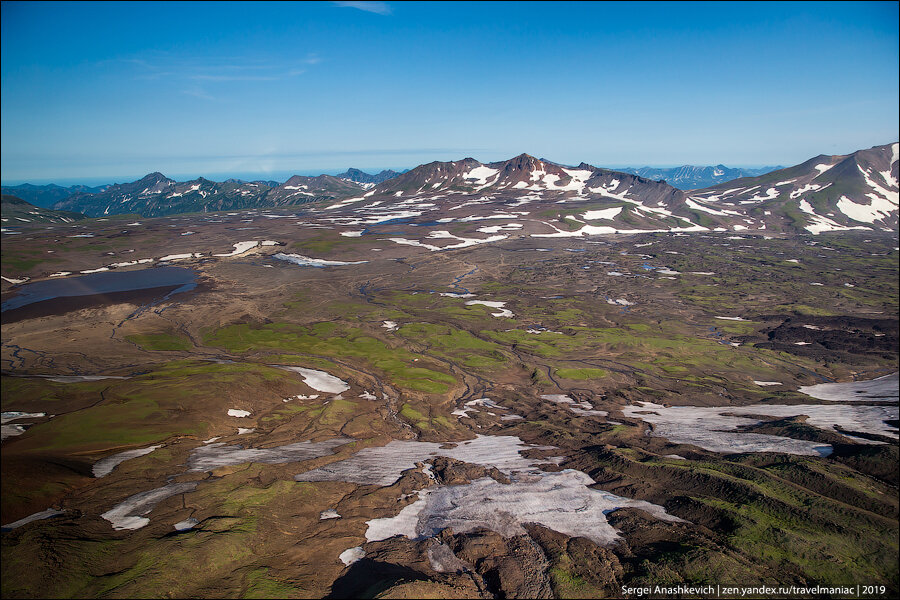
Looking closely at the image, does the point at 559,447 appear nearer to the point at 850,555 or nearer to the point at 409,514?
the point at 409,514

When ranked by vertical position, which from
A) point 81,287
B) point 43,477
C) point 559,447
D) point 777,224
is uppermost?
point 777,224

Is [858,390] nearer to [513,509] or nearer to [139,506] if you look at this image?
[513,509]

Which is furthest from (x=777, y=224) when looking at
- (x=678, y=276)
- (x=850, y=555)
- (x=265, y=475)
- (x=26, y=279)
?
(x=26, y=279)

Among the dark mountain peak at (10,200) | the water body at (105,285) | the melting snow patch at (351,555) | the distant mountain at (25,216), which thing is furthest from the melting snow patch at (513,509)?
the distant mountain at (25,216)

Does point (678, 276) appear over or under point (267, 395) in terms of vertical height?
over

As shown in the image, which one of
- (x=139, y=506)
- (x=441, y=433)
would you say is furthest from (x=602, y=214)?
(x=139, y=506)

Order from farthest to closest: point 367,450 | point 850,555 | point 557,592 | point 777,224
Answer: point 777,224 → point 367,450 → point 850,555 → point 557,592

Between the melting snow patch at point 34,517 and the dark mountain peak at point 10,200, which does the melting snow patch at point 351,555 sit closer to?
the melting snow patch at point 34,517

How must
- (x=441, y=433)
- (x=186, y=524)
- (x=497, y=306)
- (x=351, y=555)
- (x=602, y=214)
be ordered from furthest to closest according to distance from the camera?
(x=602, y=214) < (x=497, y=306) < (x=441, y=433) < (x=186, y=524) < (x=351, y=555)
